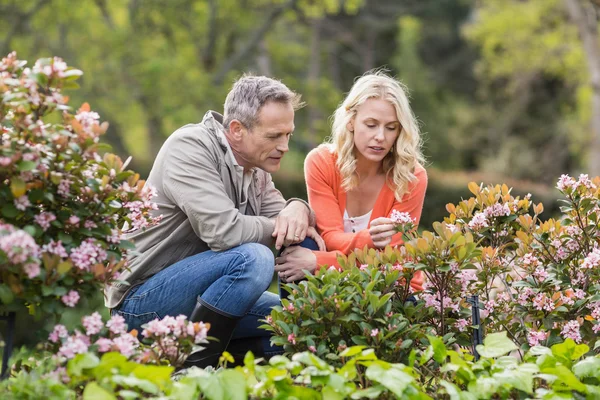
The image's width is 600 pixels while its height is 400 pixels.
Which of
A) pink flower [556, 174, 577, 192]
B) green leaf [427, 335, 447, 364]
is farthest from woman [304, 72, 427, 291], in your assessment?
green leaf [427, 335, 447, 364]

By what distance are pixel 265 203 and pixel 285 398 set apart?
161 cm

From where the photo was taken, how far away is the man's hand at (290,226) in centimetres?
357

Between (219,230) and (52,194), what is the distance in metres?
0.93

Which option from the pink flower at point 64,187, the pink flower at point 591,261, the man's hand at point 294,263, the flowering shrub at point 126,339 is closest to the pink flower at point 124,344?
the flowering shrub at point 126,339

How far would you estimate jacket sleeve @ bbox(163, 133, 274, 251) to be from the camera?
132 inches

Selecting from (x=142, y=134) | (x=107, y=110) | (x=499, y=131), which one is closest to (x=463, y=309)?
(x=107, y=110)

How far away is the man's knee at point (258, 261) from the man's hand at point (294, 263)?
0.21 metres

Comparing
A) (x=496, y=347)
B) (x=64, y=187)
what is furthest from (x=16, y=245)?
(x=496, y=347)

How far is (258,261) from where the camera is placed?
3.30 metres

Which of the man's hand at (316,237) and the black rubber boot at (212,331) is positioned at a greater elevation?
the man's hand at (316,237)

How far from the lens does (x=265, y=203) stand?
3.92m

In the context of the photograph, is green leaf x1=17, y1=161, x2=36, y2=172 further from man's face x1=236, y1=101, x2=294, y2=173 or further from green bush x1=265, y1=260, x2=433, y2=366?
man's face x1=236, y1=101, x2=294, y2=173

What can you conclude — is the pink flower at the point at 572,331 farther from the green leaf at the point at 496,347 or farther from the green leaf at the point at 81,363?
the green leaf at the point at 81,363

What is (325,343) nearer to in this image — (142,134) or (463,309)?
(463,309)
